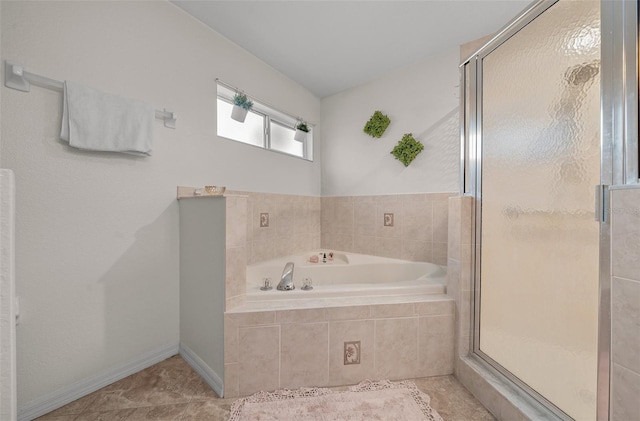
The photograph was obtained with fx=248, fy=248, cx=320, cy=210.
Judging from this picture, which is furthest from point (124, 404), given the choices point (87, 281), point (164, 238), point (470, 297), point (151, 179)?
point (470, 297)

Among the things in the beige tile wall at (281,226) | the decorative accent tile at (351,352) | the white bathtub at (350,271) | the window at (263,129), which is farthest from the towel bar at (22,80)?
the decorative accent tile at (351,352)

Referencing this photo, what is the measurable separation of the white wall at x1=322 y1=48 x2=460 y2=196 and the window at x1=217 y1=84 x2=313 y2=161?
385 millimetres

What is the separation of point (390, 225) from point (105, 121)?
2394 mm

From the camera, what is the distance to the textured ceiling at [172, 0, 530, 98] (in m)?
1.78

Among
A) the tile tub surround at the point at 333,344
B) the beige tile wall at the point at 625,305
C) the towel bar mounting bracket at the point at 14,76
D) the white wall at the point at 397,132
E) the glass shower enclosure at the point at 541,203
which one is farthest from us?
the white wall at the point at 397,132

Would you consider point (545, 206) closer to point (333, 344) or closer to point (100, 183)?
point (333, 344)

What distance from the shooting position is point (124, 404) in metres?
1.31

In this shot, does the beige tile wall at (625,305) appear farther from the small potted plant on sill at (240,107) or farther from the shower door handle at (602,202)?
the small potted plant on sill at (240,107)

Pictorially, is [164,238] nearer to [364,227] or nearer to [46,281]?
[46,281]

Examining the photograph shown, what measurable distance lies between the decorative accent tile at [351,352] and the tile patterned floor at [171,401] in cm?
17

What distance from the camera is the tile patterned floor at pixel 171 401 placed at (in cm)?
124

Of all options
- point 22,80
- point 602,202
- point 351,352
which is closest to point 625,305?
point 602,202

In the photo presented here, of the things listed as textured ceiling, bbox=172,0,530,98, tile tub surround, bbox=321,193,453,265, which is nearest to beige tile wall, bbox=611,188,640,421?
tile tub surround, bbox=321,193,453,265

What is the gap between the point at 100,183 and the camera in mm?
1426
